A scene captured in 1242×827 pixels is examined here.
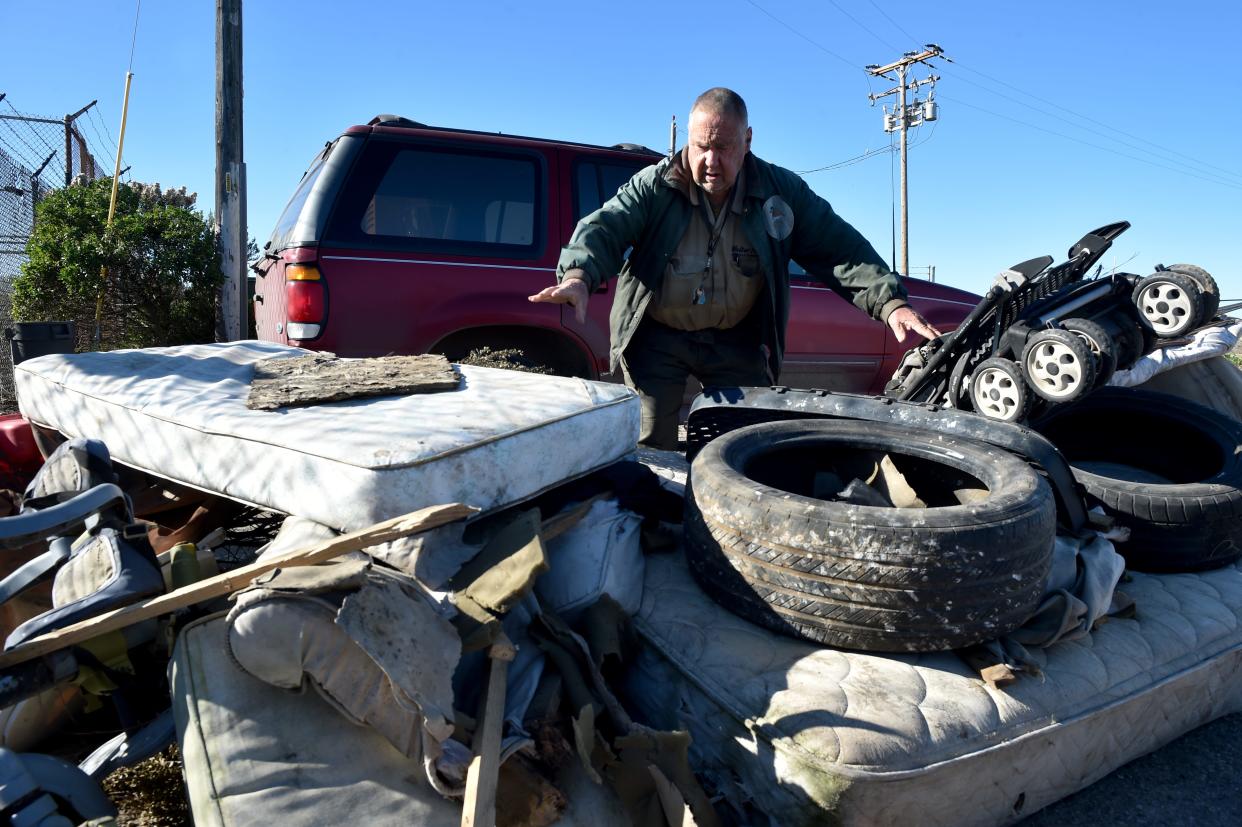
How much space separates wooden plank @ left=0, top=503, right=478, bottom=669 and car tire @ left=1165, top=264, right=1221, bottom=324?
2650 mm

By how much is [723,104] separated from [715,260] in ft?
1.89

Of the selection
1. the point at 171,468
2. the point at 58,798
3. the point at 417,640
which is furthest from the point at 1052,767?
the point at 171,468

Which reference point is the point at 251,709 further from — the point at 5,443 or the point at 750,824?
the point at 5,443

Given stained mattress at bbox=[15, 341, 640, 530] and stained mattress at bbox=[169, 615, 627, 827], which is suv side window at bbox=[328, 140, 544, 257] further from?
stained mattress at bbox=[169, 615, 627, 827]

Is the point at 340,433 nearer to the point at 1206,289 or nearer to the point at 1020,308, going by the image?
the point at 1020,308

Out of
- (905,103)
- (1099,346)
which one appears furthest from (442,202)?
(905,103)

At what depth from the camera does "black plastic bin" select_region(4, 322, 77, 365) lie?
3.19 metres

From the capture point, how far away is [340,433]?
6.13 feet

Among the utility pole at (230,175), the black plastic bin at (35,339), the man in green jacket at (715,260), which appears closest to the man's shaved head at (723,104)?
the man in green jacket at (715,260)

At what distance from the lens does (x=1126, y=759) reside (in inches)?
78.2

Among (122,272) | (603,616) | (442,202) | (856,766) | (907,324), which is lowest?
(856,766)

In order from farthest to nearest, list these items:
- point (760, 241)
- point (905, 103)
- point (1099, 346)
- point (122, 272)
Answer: point (905, 103), point (122, 272), point (760, 241), point (1099, 346)

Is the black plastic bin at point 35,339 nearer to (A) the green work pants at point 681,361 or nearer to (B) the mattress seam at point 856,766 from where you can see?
(A) the green work pants at point 681,361

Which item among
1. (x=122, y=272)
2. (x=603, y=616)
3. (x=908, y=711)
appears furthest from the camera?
(x=122, y=272)
